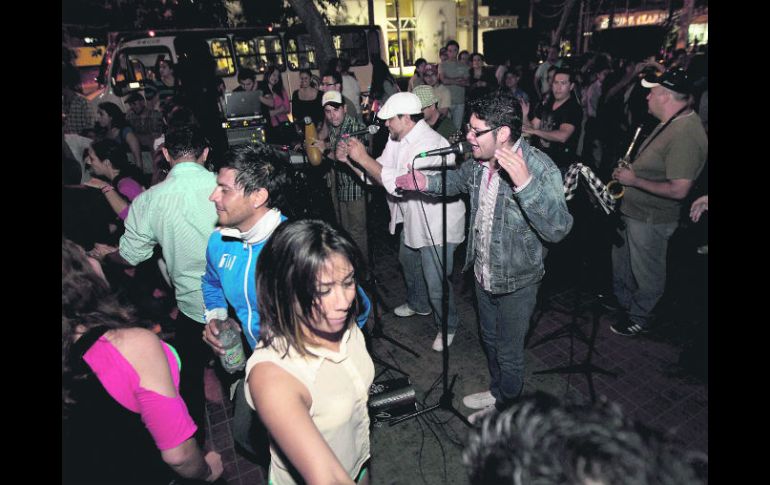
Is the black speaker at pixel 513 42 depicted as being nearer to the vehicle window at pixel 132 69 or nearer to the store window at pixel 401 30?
the store window at pixel 401 30

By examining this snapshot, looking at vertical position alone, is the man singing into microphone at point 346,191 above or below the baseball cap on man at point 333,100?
below

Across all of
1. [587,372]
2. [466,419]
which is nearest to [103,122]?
[466,419]

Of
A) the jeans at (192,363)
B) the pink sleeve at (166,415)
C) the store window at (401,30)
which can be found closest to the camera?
the pink sleeve at (166,415)

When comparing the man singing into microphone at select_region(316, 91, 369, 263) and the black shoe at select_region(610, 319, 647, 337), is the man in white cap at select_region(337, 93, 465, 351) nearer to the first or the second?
the man singing into microphone at select_region(316, 91, 369, 263)

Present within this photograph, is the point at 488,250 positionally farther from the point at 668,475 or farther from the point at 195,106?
the point at 195,106

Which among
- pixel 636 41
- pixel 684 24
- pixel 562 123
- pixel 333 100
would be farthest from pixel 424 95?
pixel 684 24

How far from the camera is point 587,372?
12.2ft

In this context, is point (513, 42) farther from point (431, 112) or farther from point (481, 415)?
point (481, 415)

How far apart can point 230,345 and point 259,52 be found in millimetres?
12578

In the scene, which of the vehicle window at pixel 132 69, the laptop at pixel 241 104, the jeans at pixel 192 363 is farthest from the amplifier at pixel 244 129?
the jeans at pixel 192 363

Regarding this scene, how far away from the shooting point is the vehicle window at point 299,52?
1296 cm

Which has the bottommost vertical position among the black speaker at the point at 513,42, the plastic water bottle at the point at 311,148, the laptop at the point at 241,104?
the plastic water bottle at the point at 311,148

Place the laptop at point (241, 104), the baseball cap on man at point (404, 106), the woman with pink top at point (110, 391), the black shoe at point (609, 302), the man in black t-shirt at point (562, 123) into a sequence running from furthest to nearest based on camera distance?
1. the laptop at point (241, 104)
2. the man in black t-shirt at point (562, 123)
3. the black shoe at point (609, 302)
4. the baseball cap on man at point (404, 106)
5. the woman with pink top at point (110, 391)
